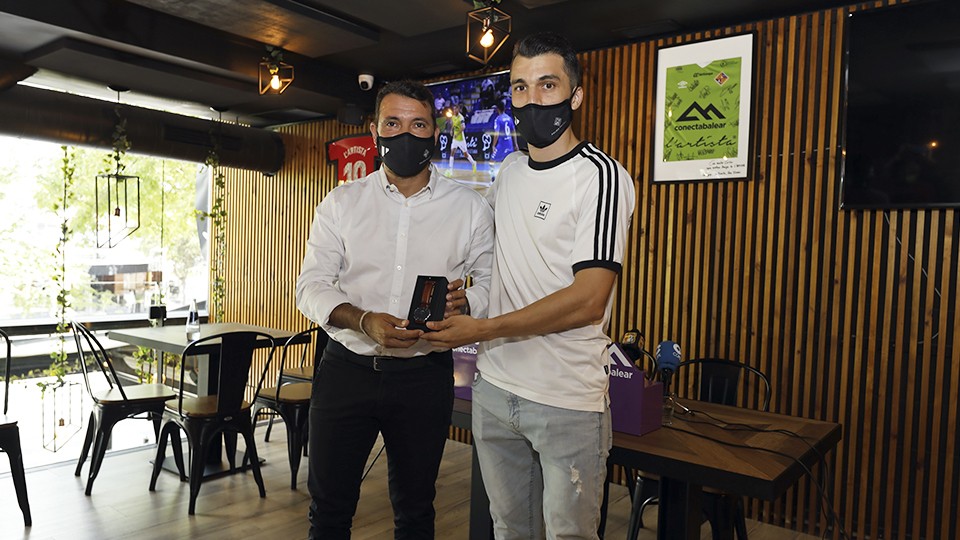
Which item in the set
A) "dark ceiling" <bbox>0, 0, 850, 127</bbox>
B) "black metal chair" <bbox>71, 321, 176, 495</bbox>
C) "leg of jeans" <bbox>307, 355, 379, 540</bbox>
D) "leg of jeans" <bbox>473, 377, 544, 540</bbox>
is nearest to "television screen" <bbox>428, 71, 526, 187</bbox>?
"dark ceiling" <bbox>0, 0, 850, 127</bbox>

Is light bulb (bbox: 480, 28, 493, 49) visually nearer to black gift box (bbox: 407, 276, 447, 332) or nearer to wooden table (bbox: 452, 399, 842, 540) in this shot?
wooden table (bbox: 452, 399, 842, 540)

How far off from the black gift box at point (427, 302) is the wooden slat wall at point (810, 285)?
9.96 ft

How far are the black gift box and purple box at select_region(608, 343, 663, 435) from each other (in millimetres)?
834

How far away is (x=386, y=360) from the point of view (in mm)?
2158

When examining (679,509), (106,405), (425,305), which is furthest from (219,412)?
(679,509)

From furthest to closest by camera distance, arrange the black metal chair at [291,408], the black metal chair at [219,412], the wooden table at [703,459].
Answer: the black metal chair at [291,408] < the black metal chair at [219,412] < the wooden table at [703,459]

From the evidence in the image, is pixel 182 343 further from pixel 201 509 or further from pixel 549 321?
pixel 549 321

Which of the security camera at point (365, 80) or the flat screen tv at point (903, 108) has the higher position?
the security camera at point (365, 80)

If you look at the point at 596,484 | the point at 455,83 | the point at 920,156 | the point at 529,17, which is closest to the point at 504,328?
the point at 596,484

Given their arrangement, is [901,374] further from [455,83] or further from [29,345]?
[29,345]

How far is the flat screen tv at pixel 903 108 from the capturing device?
3.65 metres

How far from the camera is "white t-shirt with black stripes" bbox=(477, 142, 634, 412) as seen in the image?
1807mm

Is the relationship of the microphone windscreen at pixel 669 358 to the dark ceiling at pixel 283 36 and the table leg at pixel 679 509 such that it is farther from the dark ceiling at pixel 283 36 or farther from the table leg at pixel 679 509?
the dark ceiling at pixel 283 36

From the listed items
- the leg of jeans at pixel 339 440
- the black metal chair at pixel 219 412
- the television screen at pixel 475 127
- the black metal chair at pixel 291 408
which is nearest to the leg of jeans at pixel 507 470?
the leg of jeans at pixel 339 440
